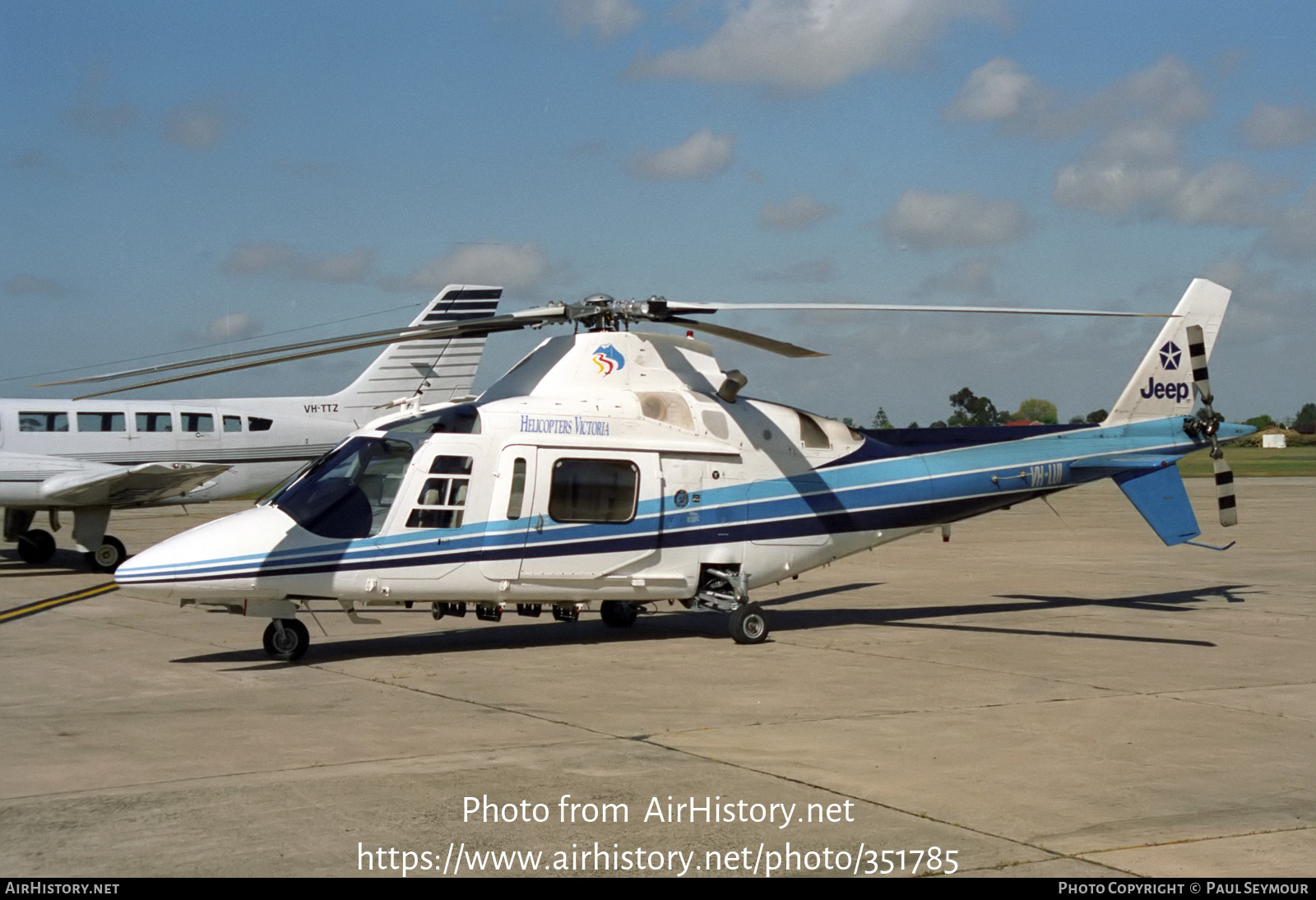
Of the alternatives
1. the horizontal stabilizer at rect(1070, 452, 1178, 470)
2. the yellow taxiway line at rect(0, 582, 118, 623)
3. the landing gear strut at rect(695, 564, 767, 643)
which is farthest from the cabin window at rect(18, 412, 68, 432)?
the horizontal stabilizer at rect(1070, 452, 1178, 470)

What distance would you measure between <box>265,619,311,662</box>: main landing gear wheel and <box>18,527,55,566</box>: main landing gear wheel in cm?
1363

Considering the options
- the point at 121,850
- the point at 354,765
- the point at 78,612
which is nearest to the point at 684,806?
the point at 354,765

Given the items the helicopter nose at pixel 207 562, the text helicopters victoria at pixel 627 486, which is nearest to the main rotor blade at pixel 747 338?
the text helicopters victoria at pixel 627 486

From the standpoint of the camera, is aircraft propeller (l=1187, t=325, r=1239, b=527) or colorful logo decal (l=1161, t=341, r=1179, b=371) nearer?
aircraft propeller (l=1187, t=325, r=1239, b=527)

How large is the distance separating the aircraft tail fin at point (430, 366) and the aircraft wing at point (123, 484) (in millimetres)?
4657

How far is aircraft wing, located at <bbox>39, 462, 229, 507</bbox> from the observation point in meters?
20.6

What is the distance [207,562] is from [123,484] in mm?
10987

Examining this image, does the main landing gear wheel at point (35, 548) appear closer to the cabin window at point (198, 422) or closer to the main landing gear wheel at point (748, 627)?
the cabin window at point (198, 422)

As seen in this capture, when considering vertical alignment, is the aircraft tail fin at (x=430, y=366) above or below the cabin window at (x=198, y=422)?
above

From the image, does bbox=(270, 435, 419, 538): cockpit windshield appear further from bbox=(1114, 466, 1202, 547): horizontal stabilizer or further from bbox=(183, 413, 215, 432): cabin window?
bbox=(183, 413, 215, 432): cabin window

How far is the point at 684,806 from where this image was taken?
676 centimetres

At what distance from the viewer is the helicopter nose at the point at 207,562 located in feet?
36.1

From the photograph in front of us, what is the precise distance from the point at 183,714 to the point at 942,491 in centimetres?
872

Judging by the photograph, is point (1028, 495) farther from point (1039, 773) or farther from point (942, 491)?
point (1039, 773)
